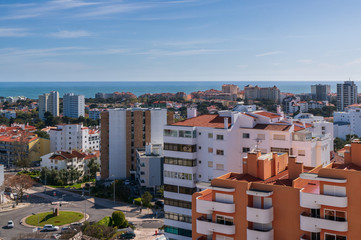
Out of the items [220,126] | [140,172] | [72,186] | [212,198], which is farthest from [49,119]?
[212,198]

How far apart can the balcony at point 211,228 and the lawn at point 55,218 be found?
891 inches

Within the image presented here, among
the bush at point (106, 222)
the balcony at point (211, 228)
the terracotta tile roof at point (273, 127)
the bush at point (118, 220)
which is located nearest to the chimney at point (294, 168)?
the balcony at point (211, 228)

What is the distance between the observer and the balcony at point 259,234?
1274 cm

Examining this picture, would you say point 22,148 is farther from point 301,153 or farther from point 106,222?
point 301,153

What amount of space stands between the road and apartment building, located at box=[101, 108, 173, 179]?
6.19 m

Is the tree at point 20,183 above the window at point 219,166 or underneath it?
underneath

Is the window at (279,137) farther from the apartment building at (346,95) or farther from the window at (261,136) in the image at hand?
the apartment building at (346,95)

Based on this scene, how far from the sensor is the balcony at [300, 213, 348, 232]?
1161 cm

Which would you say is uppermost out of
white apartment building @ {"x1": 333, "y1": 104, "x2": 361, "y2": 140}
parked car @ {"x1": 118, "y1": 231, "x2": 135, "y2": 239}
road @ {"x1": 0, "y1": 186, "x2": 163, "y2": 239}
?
white apartment building @ {"x1": 333, "y1": 104, "x2": 361, "y2": 140}

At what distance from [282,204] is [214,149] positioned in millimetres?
11577

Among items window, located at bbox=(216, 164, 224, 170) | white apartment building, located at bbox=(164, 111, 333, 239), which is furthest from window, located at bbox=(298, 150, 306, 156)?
A: window, located at bbox=(216, 164, 224, 170)

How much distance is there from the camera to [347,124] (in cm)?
7569

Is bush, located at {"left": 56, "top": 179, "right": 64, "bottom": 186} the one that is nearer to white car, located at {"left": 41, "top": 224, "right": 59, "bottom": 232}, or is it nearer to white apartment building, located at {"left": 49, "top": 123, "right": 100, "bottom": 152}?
white apartment building, located at {"left": 49, "top": 123, "right": 100, "bottom": 152}

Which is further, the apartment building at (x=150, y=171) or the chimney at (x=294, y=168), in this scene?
the apartment building at (x=150, y=171)
